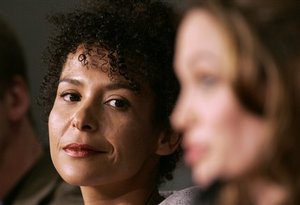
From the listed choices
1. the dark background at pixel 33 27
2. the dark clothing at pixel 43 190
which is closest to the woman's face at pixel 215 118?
the dark clothing at pixel 43 190

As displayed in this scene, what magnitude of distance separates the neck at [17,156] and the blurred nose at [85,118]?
24cm

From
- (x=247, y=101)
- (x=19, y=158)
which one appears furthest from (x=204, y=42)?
(x=19, y=158)

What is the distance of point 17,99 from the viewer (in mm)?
1366

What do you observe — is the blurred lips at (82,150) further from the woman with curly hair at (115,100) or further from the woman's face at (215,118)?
the woman's face at (215,118)

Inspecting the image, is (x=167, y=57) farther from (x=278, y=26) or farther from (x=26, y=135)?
(x=278, y=26)

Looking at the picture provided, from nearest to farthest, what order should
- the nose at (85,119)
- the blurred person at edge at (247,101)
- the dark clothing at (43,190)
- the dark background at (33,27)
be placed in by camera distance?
the blurred person at edge at (247,101) → the nose at (85,119) → the dark clothing at (43,190) → the dark background at (33,27)

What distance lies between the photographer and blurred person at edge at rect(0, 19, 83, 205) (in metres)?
1.30

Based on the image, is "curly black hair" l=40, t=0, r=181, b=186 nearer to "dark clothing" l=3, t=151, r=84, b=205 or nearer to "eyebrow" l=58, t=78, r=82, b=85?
"eyebrow" l=58, t=78, r=82, b=85

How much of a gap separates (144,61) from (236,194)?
51 centimetres

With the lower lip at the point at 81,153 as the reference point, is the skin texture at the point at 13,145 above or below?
below

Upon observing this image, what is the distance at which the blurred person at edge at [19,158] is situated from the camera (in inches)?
51.1

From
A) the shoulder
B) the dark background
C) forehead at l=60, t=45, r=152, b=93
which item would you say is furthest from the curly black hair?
the dark background

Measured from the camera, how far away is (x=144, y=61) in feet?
3.73

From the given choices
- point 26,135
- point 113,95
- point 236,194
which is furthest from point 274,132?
point 26,135
